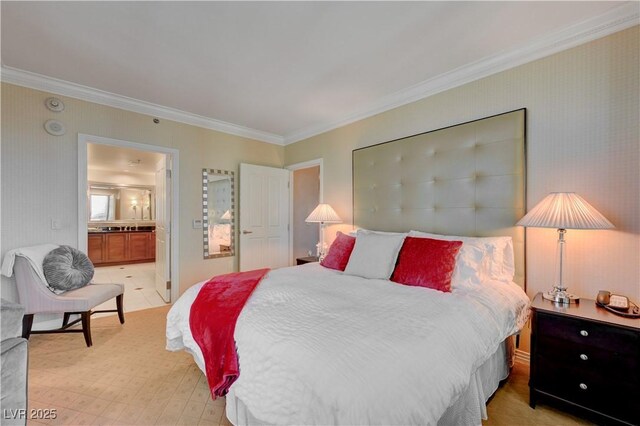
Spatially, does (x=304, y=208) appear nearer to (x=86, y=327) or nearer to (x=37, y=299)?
(x=86, y=327)

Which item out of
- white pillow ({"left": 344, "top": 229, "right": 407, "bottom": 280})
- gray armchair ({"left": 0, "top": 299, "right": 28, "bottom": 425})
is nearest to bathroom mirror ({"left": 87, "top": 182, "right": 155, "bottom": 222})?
gray armchair ({"left": 0, "top": 299, "right": 28, "bottom": 425})

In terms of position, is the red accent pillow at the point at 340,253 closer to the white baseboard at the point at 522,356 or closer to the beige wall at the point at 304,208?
the white baseboard at the point at 522,356

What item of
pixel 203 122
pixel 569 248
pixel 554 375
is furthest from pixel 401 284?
pixel 203 122

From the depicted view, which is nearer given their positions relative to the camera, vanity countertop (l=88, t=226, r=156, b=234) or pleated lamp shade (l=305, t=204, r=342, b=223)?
pleated lamp shade (l=305, t=204, r=342, b=223)

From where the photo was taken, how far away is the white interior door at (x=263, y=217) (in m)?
4.18

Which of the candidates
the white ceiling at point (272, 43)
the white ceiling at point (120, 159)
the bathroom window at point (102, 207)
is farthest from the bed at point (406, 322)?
the bathroom window at point (102, 207)

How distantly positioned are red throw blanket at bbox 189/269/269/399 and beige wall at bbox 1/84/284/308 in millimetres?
2056

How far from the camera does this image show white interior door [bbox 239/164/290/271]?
418 centimetres

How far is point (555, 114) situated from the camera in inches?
82.4

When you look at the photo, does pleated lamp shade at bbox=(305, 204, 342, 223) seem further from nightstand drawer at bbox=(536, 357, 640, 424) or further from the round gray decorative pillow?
the round gray decorative pillow

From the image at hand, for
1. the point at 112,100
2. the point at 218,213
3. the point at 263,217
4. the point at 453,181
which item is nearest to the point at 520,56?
the point at 453,181

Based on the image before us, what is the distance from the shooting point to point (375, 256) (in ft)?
7.79

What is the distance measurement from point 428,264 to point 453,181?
37.3 inches

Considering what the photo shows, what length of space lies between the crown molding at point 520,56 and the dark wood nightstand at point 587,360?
1861 mm
